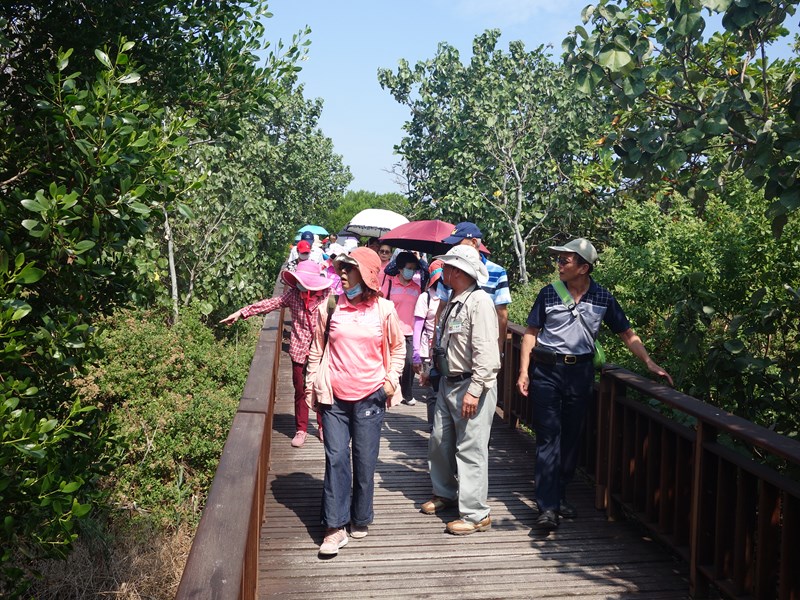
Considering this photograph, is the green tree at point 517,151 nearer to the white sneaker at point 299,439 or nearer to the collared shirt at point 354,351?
the white sneaker at point 299,439

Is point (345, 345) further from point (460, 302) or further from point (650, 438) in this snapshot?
point (650, 438)

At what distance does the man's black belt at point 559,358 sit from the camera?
5359 mm

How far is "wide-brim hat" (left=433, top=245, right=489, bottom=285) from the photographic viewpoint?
5.37m

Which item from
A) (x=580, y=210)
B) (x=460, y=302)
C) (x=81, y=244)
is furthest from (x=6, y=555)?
(x=580, y=210)

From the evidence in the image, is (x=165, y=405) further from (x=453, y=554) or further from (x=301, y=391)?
(x=453, y=554)

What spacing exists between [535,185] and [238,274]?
649 cm

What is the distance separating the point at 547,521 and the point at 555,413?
69 cm

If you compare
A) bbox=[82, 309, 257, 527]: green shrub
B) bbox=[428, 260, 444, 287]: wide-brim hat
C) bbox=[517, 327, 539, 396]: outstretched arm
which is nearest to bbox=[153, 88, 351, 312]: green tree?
bbox=[82, 309, 257, 527]: green shrub

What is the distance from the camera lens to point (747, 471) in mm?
3979

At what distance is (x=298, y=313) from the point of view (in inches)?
287

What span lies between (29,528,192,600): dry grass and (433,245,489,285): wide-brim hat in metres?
3.87

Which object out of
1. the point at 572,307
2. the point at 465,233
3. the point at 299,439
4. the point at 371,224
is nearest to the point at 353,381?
the point at 572,307

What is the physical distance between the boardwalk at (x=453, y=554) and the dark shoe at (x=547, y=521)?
0.07 m

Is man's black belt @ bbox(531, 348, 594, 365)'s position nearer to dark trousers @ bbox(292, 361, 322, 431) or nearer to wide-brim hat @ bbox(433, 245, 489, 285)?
wide-brim hat @ bbox(433, 245, 489, 285)
